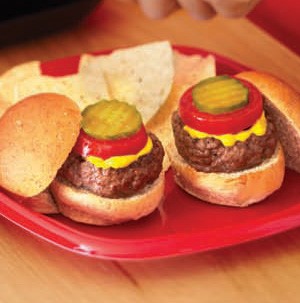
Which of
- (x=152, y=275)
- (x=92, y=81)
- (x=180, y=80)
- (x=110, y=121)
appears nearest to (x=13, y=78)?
(x=92, y=81)

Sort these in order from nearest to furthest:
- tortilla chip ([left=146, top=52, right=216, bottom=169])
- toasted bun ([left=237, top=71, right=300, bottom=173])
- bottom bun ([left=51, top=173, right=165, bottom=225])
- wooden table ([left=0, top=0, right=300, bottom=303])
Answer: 1. wooden table ([left=0, top=0, right=300, bottom=303])
2. bottom bun ([left=51, top=173, right=165, bottom=225])
3. toasted bun ([left=237, top=71, right=300, bottom=173])
4. tortilla chip ([left=146, top=52, right=216, bottom=169])

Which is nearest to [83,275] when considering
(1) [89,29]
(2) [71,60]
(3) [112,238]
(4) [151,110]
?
(3) [112,238]

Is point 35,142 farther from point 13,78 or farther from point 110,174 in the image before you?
point 13,78

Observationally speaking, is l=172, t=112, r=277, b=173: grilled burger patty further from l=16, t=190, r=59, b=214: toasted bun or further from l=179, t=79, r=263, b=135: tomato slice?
l=16, t=190, r=59, b=214: toasted bun

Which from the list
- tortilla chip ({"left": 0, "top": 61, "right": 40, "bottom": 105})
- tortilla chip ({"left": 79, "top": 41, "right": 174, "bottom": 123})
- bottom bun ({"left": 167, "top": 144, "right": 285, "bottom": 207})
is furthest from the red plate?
tortilla chip ({"left": 0, "top": 61, "right": 40, "bottom": 105})

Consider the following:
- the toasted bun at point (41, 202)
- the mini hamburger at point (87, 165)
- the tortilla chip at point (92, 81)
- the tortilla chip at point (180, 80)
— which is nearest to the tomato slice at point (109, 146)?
the mini hamburger at point (87, 165)

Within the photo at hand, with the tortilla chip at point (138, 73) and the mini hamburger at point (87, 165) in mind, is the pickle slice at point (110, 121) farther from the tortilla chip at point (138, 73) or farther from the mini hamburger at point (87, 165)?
the tortilla chip at point (138, 73)
